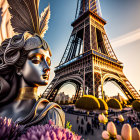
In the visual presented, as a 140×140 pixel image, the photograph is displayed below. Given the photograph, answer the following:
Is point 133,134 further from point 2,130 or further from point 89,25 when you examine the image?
point 89,25

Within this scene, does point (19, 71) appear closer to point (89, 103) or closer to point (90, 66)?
point (89, 103)

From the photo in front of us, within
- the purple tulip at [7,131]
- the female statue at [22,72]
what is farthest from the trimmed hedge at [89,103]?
the purple tulip at [7,131]

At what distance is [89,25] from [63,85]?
1737 cm

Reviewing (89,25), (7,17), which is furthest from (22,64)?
(89,25)

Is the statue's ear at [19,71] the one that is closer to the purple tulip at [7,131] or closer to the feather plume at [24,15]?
the feather plume at [24,15]

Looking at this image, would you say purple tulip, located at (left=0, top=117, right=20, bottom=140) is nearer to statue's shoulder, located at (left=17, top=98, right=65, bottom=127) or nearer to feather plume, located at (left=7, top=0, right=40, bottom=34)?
statue's shoulder, located at (left=17, top=98, right=65, bottom=127)

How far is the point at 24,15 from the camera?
1538 millimetres

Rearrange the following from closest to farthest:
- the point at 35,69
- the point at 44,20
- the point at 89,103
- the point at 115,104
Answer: the point at 35,69
the point at 44,20
the point at 89,103
the point at 115,104

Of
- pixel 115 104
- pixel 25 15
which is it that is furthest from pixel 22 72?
pixel 115 104

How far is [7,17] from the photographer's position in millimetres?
1675

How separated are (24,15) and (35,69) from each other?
3.01 feet

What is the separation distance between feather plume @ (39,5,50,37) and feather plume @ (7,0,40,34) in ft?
0.56

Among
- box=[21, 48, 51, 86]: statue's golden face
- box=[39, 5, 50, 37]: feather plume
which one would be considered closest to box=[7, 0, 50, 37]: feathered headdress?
box=[39, 5, 50, 37]: feather plume

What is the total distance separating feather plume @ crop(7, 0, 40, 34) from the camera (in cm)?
145
